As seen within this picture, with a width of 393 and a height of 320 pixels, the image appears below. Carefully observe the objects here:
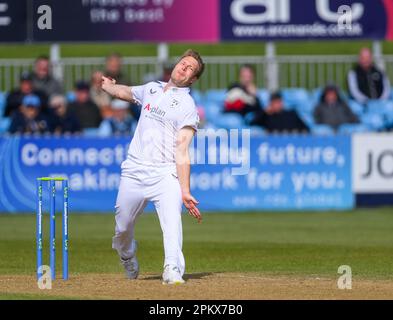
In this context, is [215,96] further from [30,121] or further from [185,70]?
[185,70]

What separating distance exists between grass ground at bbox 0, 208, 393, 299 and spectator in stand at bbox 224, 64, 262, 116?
307 cm

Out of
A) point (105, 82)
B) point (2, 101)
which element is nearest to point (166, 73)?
point (2, 101)

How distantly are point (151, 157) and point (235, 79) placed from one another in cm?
1475

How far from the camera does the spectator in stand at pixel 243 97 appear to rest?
23.3 m

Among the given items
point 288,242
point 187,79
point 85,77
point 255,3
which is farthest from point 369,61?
point 187,79

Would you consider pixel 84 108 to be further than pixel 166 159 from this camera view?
Yes

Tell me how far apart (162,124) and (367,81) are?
13.4m

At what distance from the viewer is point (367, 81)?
24141 mm

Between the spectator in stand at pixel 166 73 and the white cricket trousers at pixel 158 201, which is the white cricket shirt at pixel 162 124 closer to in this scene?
the white cricket trousers at pixel 158 201

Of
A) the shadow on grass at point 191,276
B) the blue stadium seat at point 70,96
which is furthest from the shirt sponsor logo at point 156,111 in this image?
the blue stadium seat at point 70,96

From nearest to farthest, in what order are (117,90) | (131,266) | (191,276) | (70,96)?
(117,90) < (131,266) < (191,276) < (70,96)
